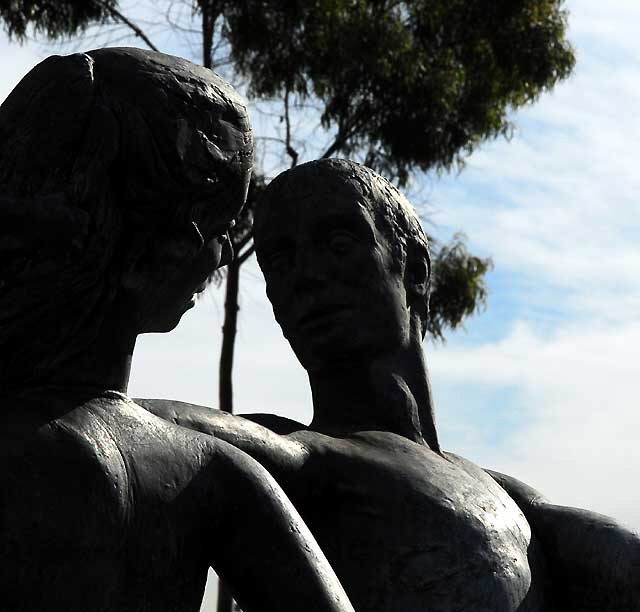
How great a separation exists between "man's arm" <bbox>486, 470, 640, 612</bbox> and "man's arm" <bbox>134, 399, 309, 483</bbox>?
0.81 metres

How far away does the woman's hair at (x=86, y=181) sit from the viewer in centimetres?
238

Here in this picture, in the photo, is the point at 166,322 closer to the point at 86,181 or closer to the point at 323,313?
the point at 86,181

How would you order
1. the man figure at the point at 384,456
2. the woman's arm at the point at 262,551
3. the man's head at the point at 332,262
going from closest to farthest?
1. the woman's arm at the point at 262,551
2. the man figure at the point at 384,456
3. the man's head at the point at 332,262

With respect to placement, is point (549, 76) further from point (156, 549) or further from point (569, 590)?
point (156, 549)

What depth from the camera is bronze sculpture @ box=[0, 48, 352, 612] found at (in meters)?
2.29

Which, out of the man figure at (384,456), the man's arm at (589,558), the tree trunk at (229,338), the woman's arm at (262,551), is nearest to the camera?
the woman's arm at (262,551)

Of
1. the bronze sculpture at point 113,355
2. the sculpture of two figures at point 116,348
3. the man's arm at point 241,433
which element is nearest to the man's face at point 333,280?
the man's arm at point 241,433

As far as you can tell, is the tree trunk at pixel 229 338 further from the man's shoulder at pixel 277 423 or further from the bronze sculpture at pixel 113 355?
the bronze sculpture at pixel 113 355

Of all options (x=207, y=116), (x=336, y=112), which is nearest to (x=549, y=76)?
(x=336, y=112)

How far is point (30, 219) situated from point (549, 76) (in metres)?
11.5

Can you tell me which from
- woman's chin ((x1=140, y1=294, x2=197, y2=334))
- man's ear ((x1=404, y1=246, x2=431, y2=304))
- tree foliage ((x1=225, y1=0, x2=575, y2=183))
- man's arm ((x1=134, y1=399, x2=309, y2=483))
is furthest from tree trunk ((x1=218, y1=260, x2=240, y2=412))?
woman's chin ((x1=140, y1=294, x2=197, y2=334))

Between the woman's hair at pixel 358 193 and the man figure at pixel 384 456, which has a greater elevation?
the woman's hair at pixel 358 193

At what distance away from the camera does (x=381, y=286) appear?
3963 mm

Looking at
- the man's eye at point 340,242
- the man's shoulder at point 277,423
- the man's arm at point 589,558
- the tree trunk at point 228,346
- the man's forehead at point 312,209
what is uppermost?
the man's forehead at point 312,209
